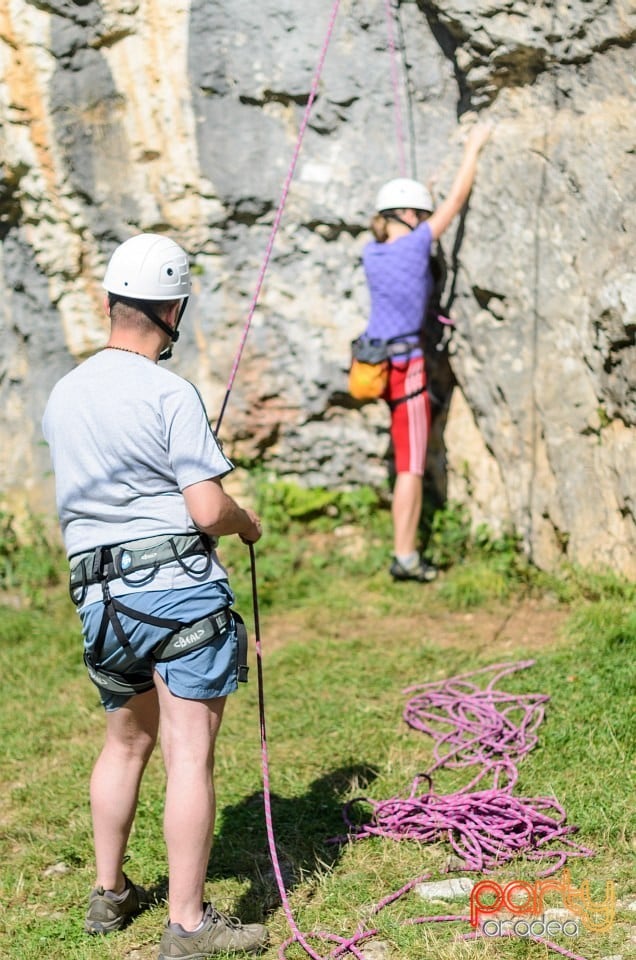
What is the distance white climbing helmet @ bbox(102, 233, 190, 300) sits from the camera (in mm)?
2980

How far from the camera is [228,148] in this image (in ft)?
20.0

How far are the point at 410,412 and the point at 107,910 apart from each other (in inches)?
129

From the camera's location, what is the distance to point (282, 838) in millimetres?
3826

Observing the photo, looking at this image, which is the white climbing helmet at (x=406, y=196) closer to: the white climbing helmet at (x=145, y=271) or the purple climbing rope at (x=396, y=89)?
the purple climbing rope at (x=396, y=89)

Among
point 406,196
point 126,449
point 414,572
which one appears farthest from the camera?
point 414,572

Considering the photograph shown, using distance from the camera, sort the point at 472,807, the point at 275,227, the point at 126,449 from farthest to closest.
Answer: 1. the point at 275,227
2. the point at 472,807
3. the point at 126,449

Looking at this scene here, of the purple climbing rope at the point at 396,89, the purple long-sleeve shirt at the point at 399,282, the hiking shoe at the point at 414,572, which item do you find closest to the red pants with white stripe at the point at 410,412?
the purple long-sleeve shirt at the point at 399,282

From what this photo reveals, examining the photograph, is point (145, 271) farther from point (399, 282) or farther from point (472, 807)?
point (399, 282)

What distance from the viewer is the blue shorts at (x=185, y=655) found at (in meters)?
2.99

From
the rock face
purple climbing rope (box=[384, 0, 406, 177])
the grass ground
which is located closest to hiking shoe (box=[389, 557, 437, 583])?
the grass ground

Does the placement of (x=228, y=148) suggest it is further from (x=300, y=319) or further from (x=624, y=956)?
(x=624, y=956)

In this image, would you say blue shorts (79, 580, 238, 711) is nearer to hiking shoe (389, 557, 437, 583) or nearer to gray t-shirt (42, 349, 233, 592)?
gray t-shirt (42, 349, 233, 592)

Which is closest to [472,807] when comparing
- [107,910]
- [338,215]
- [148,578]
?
[107,910]

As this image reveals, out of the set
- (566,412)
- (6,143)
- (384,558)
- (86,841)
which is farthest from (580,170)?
(86,841)
